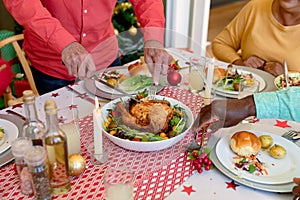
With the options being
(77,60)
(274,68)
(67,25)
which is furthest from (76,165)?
(274,68)

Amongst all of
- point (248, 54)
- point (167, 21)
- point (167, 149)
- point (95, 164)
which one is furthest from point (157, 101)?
point (167, 21)

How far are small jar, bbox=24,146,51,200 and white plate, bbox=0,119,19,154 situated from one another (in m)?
0.26

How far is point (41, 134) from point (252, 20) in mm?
1493

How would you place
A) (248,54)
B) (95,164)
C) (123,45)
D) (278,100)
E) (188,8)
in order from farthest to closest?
(188,8), (248,54), (123,45), (278,100), (95,164)

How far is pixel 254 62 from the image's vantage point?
185 cm

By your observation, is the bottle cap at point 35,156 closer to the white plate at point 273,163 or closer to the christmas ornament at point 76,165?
the christmas ornament at point 76,165

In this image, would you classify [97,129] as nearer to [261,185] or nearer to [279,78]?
[261,185]

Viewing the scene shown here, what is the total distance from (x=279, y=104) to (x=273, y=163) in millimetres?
207

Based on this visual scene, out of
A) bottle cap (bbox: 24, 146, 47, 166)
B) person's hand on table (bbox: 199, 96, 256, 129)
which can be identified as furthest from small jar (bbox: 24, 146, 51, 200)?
person's hand on table (bbox: 199, 96, 256, 129)

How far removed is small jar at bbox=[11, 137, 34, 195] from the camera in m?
0.88

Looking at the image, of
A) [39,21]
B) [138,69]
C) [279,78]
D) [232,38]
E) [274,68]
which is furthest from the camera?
[232,38]

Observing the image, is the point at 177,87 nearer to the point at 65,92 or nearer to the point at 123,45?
the point at 123,45

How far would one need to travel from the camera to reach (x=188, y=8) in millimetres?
3467

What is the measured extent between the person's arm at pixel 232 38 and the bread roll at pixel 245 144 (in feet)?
3.20
